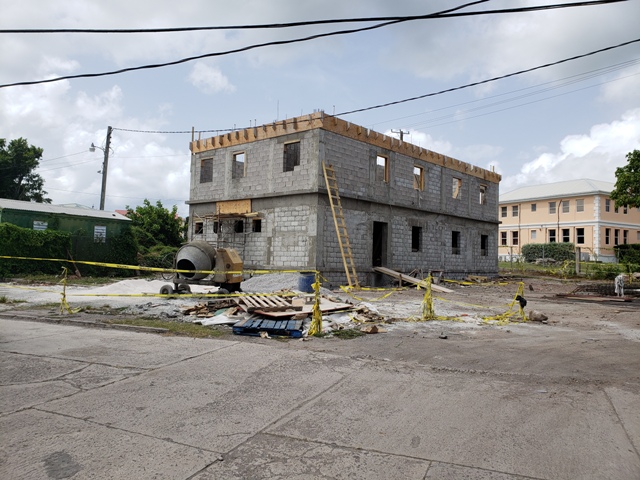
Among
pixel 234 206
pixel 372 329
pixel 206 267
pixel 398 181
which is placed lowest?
pixel 372 329

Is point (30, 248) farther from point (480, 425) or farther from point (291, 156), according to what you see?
point (480, 425)

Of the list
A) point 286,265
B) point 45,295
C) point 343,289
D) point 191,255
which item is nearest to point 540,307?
point 343,289

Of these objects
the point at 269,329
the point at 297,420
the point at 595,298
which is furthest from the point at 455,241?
the point at 297,420

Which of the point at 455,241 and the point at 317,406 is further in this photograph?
the point at 455,241

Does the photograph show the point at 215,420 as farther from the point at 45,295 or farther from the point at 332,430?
the point at 45,295

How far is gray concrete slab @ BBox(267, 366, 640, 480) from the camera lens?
353 cm

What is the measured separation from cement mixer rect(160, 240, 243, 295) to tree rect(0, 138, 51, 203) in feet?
113

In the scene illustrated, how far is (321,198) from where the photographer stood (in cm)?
1959

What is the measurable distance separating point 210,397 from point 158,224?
1180 inches

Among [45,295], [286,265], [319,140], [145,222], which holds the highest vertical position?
[319,140]

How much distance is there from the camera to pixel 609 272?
30.1m

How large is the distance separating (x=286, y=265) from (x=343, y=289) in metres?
3.22

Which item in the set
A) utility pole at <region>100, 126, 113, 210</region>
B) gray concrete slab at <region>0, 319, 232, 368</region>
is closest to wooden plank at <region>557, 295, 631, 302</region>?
gray concrete slab at <region>0, 319, 232, 368</region>

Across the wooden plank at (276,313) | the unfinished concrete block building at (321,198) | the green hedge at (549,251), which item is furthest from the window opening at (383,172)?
the green hedge at (549,251)
